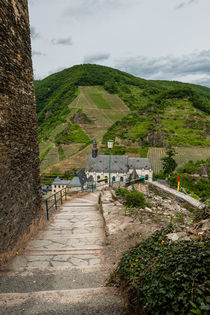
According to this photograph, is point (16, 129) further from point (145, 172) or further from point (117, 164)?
point (145, 172)

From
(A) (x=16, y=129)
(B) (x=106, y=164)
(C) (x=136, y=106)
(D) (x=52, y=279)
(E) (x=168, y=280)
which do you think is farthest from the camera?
(C) (x=136, y=106)

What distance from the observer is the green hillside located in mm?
66125

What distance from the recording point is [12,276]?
12.3 feet

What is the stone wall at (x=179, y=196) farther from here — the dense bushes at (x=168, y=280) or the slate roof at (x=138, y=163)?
the slate roof at (x=138, y=163)

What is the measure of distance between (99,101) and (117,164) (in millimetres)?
51200

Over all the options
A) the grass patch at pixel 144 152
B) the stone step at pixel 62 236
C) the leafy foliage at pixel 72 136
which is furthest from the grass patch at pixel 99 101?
the stone step at pixel 62 236

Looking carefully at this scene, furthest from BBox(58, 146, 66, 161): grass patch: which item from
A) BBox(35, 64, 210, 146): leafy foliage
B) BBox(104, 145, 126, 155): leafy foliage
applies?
BBox(35, 64, 210, 146): leafy foliage

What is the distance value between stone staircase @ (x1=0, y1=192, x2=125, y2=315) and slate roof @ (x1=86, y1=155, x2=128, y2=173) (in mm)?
44495

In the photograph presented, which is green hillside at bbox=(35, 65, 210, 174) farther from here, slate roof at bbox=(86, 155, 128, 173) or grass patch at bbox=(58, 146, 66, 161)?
slate roof at bbox=(86, 155, 128, 173)

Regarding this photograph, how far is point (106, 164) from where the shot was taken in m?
52.2

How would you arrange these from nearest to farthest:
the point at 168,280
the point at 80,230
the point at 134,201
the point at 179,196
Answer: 1. the point at 168,280
2. the point at 80,230
3. the point at 134,201
4. the point at 179,196

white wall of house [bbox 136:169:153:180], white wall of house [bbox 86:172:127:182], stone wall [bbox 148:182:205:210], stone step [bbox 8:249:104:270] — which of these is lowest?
white wall of house [bbox 86:172:127:182]

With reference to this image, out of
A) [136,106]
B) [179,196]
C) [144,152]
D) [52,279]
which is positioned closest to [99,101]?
[136,106]

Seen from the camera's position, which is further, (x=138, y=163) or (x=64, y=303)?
(x=138, y=163)
